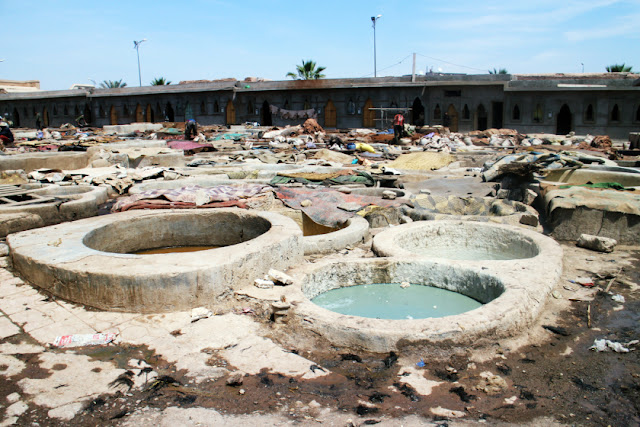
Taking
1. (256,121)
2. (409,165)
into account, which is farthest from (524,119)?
(256,121)

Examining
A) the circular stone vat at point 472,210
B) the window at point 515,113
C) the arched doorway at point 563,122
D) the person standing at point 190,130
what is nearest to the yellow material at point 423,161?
the circular stone vat at point 472,210

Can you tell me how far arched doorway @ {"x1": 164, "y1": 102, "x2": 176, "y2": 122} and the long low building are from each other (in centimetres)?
7

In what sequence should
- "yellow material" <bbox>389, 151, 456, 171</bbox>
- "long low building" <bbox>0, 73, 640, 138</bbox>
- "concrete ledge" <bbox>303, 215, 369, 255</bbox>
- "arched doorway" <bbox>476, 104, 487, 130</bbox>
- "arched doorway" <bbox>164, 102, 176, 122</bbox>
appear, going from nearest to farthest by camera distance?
"concrete ledge" <bbox>303, 215, 369, 255</bbox> < "yellow material" <bbox>389, 151, 456, 171</bbox> < "long low building" <bbox>0, 73, 640, 138</bbox> < "arched doorway" <bbox>476, 104, 487, 130</bbox> < "arched doorway" <bbox>164, 102, 176, 122</bbox>

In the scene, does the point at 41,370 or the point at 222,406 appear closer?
the point at 222,406

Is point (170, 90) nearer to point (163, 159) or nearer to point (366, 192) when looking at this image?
point (163, 159)

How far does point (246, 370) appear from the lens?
3580 millimetres

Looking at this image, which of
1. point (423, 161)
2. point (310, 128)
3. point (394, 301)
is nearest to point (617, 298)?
point (394, 301)

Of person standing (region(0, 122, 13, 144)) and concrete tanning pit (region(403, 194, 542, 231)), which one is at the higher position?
person standing (region(0, 122, 13, 144))

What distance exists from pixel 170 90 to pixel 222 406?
32337mm

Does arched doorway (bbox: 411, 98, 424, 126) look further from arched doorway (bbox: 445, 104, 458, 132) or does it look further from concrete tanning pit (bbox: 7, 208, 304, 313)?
concrete tanning pit (bbox: 7, 208, 304, 313)

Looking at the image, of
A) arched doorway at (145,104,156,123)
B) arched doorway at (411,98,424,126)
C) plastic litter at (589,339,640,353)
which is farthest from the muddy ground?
arched doorway at (145,104,156,123)

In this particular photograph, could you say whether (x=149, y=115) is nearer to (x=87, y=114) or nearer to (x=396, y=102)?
(x=87, y=114)

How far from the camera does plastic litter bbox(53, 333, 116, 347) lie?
3878mm

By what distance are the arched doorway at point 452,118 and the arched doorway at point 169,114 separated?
18317 millimetres
